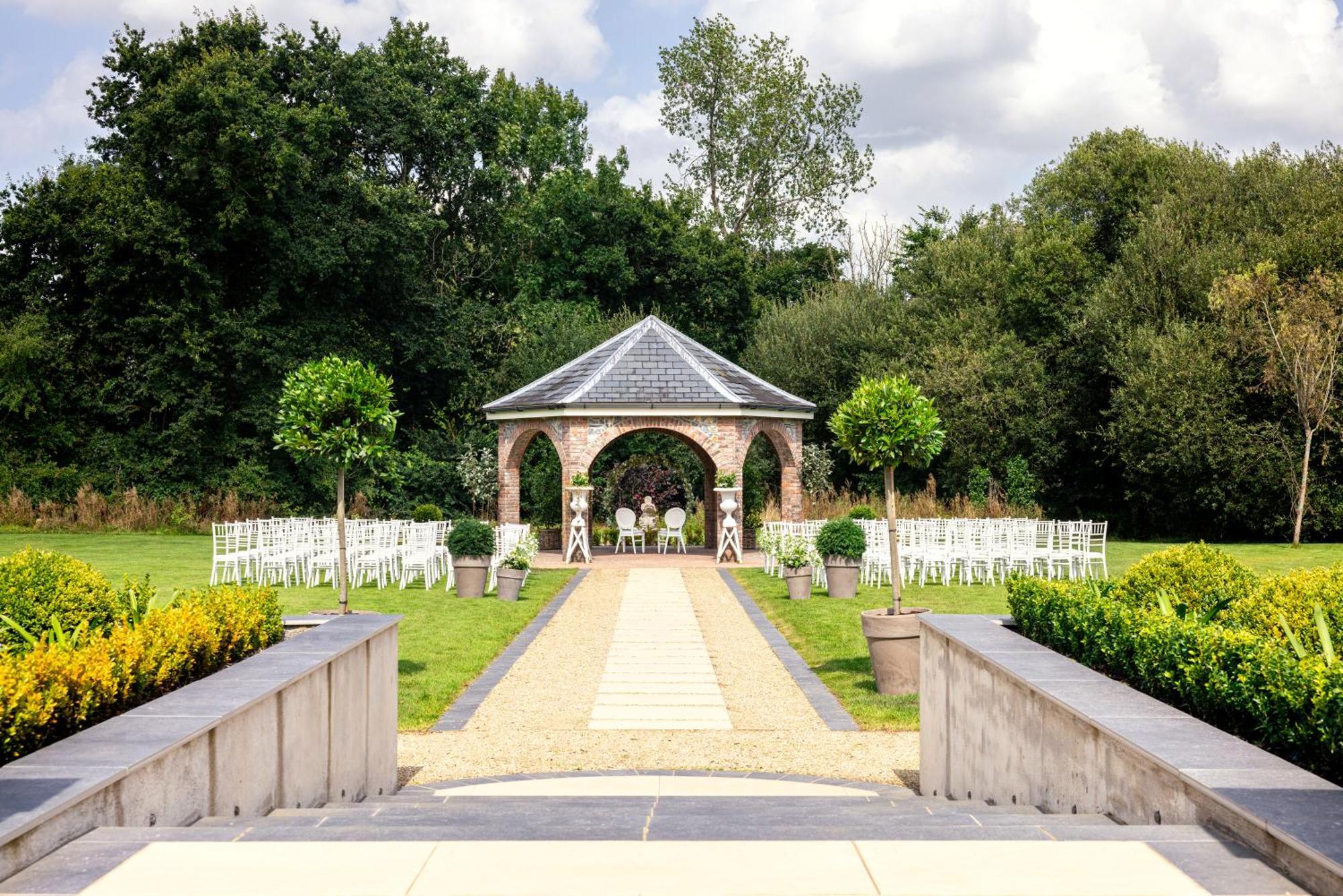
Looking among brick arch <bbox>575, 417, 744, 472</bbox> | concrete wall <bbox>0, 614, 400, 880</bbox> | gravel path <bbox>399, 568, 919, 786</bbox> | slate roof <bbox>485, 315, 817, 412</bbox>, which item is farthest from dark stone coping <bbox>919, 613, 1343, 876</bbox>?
slate roof <bbox>485, 315, 817, 412</bbox>

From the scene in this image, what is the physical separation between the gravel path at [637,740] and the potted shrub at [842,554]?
4.67 metres

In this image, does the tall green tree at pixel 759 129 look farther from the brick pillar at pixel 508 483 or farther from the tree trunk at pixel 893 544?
the tree trunk at pixel 893 544

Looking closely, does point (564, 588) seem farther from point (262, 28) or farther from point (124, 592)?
point (262, 28)

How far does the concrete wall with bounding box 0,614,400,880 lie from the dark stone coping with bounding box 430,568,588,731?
1.37 m

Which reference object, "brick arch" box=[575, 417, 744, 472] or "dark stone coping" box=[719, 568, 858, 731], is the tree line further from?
"dark stone coping" box=[719, 568, 858, 731]

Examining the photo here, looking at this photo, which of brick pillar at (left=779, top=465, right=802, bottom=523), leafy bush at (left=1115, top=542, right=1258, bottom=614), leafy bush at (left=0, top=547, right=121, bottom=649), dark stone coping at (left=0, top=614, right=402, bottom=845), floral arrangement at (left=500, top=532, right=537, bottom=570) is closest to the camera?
dark stone coping at (left=0, top=614, right=402, bottom=845)

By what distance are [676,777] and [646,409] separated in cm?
1518

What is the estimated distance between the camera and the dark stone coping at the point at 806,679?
8258mm

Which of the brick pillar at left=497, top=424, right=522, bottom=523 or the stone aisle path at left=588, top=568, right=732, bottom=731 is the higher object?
the brick pillar at left=497, top=424, right=522, bottom=523

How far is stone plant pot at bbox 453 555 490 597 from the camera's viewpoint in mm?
15352

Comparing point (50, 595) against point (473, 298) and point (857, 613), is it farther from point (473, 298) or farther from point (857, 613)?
point (473, 298)

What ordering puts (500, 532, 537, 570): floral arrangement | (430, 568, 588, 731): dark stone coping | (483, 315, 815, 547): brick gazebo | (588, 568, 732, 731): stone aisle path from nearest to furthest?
1. (430, 568, 588, 731): dark stone coping
2. (588, 568, 732, 731): stone aisle path
3. (500, 532, 537, 570): floral arrangement
4. (483, 315, 815, 547): brick gazebo

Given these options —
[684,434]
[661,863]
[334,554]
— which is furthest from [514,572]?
[661,863]

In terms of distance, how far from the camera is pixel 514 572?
49.9 ft
